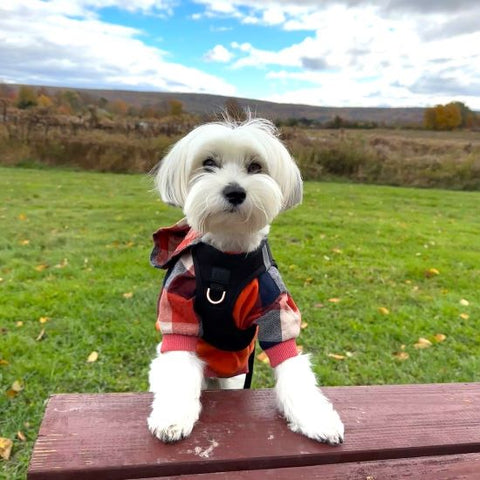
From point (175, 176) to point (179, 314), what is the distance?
0.59 meters

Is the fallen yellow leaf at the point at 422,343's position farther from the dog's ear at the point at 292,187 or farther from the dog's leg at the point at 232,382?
the dog's ear at the point at 292,187

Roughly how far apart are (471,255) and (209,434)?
19.9ft

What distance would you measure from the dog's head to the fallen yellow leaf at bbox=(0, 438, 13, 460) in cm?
160

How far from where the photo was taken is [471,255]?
22.3 ft

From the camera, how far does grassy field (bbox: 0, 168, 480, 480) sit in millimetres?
3592

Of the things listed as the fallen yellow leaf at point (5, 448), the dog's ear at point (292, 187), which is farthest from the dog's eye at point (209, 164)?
the fallen yellow leaf at point (5, 448)

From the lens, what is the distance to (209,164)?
7.01ft

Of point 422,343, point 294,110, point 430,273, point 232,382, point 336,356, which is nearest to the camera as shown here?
point 232,382

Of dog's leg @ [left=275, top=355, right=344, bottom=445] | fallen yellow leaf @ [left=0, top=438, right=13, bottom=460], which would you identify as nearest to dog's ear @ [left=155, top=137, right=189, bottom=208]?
dog's leg @ [left=275, top=355, right=344, bottom=445]

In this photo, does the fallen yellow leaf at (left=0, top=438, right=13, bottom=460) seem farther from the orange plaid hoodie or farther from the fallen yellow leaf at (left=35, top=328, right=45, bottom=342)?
the orange plaid hoodie

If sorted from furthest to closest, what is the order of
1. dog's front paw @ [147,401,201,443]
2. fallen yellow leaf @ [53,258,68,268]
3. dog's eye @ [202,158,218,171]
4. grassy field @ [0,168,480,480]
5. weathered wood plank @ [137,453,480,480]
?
fallen yellow leaf @ [53,258,68,268], grassy field @ [0,168,480,480], dog's eye @ [202,158,218,171], dog's front paw @ [147,401,201,443], weathered wood plank @ [137,453,480,480]

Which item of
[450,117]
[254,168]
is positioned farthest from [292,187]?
[450,117]

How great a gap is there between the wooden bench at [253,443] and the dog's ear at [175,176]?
0.80 metres

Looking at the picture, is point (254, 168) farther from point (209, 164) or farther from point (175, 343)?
point (175, 343)
